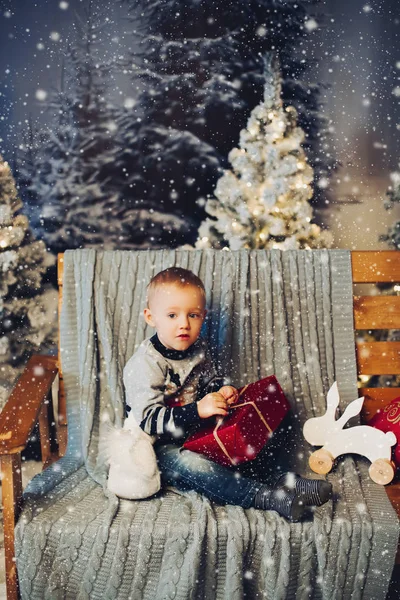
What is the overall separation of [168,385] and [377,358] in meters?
0.69

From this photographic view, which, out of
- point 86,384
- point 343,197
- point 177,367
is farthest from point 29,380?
point 343,197

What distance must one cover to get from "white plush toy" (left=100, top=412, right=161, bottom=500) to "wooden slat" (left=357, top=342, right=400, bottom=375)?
29.6 inches

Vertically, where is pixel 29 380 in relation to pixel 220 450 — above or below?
above

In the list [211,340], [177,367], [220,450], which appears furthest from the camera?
[211,340]

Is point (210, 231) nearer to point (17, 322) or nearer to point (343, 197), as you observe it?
point (343, 197)

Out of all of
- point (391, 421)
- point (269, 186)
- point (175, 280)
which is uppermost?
point (269, 186)

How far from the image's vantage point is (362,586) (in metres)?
1.25

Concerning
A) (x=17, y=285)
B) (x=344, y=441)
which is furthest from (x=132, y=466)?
(x=17, y=285)

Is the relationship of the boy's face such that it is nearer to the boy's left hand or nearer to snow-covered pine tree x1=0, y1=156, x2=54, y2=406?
the boy's left hand

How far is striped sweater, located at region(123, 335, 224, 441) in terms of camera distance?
140 cm

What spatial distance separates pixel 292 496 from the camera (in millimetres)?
1248

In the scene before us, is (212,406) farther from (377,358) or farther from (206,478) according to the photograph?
(377,358)

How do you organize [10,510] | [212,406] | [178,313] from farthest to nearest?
1. [178,313]
2. [212,406]
3. [10,510]

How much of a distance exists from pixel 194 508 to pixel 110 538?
19 cm
